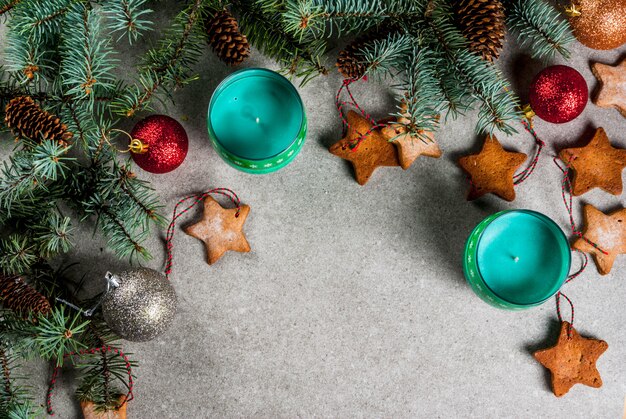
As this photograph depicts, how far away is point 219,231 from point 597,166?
76 cm

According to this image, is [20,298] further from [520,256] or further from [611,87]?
[611,87]

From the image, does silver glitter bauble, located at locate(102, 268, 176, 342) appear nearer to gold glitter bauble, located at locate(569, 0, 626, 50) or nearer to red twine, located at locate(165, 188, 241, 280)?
red twine, located at locate(165, 188, 241, 280)

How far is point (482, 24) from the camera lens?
0.90 m

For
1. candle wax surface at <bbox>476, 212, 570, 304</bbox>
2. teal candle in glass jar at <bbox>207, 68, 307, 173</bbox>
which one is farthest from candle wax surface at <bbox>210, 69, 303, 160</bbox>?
candle wax surface at <bbox>476, 212, 570, 304</bbox>

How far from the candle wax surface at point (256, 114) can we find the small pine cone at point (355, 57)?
100 mm

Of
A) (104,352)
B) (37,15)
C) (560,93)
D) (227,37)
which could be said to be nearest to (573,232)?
(560,93)

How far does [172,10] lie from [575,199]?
0.90 m

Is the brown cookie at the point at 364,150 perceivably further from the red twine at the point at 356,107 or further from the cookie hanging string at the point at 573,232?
the cookie hanging string at the point at 573,232

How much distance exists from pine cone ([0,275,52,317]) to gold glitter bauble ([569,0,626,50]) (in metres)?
1.05

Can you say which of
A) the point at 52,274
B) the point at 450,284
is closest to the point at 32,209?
the point at 52,274

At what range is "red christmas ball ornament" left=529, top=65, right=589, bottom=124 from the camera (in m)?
1.03

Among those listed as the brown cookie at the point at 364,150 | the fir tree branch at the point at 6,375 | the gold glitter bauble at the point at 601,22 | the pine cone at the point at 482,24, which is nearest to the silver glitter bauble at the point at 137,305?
the fir tree branch at the point at 6,375

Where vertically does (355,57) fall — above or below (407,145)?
above

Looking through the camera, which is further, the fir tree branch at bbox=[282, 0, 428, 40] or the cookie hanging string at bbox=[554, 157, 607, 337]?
the cookie hanging string at bbox=[554, 157, 607, 337]
